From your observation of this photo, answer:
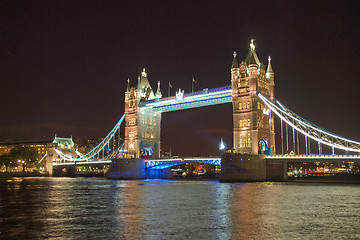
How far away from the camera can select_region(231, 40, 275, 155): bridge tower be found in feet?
191

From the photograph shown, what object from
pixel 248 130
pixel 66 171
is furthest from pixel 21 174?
pixel 248 130

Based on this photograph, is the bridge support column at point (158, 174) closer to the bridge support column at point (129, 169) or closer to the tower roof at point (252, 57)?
the bridge support column at point (129, 169)

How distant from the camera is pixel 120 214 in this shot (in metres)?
20.2

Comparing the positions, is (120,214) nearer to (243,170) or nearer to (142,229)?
(142,229)

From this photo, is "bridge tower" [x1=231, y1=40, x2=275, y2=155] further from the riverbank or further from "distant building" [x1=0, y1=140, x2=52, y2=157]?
"distant building" [x1=0, y1=140, x2=52, y2=157]

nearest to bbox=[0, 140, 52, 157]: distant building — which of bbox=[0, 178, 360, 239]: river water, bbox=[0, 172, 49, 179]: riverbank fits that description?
bbox=[0, 172, 49, 179]: riverbank

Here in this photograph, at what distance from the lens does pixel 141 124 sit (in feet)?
257

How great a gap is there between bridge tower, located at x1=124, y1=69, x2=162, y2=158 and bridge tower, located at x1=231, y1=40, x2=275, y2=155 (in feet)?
71.5

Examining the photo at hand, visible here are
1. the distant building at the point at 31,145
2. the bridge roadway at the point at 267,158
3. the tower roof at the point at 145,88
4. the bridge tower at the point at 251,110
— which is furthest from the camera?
the distant building at the point at 31,145

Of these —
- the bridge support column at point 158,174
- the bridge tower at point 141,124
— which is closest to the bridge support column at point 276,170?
the bridge support column at point 158,174

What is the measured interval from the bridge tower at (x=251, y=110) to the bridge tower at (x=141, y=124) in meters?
21.8

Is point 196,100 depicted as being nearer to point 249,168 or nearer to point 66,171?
point 249,168

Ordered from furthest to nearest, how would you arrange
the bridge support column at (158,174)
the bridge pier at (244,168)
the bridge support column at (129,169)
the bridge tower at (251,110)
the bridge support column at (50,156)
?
the bridge support column at (50,156) → the bridge support column at (158,174) → the bridge support column at (129,169) → the bridge tower at (251,110) → the bridge pier at (244,168)

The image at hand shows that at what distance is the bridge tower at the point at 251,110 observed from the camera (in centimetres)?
5809
